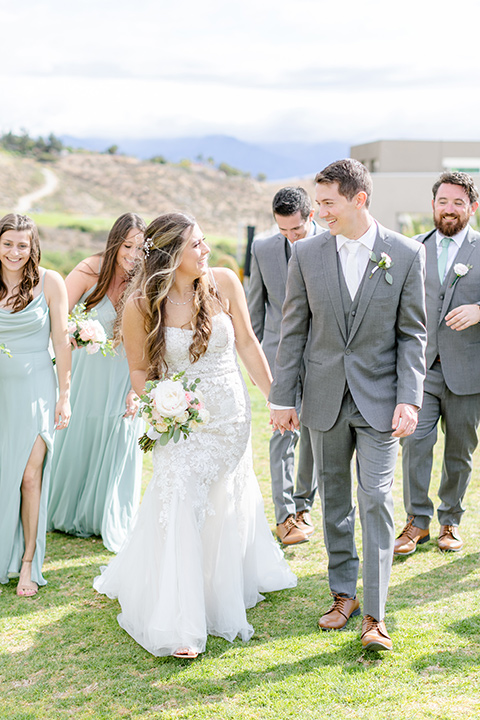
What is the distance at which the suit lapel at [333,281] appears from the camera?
3.90m

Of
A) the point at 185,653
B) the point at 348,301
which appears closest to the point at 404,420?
the point at 348,301

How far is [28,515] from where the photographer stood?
16.3 ft

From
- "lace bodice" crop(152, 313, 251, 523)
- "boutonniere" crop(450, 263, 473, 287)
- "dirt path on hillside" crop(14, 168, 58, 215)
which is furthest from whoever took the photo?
"dirt path on hillside" crop(14, 168, 58, 215)

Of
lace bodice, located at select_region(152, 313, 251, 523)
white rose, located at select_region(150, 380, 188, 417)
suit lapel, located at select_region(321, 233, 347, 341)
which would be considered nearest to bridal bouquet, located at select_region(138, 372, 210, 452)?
white rose, located at select_region(150, 380, 188, 417)

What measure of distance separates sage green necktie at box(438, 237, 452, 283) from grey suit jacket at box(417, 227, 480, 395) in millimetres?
27

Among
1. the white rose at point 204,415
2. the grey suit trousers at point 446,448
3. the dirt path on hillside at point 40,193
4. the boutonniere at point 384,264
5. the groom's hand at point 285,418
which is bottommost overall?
the grey suit trousers at point 446,448

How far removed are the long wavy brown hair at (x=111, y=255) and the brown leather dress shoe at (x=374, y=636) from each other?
9.78ft

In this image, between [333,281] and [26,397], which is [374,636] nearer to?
[333,281]

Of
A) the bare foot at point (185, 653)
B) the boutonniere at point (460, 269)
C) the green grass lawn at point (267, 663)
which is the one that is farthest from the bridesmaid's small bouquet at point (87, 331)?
the boutonniere at point (460, 269)

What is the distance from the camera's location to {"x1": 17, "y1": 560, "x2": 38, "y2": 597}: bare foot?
15.6ft

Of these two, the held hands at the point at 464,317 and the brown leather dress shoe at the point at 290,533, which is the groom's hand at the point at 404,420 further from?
the brown leather dress shoe at the point at 290,533

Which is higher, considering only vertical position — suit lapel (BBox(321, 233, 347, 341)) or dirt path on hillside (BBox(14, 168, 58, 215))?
dirt path on hillside (BBox(14, 168, 58, 215))

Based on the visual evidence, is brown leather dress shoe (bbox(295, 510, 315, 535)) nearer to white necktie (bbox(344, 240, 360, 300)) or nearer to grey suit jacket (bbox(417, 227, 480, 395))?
grey suit jacket (bbox(417, 227, 480, 395))

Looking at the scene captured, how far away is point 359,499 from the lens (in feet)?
12.9
